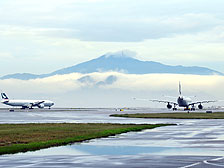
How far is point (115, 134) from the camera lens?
148 ft

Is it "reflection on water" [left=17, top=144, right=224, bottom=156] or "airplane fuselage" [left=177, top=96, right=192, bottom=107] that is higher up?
"airplane fuselage" [left=177, top=96, right=192, bottom=107]

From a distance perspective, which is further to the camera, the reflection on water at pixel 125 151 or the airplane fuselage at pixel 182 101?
the airplane fuselage at pixel 182 101

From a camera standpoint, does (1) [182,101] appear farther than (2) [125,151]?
Yes

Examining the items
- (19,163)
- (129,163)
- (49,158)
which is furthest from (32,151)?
(129,163)

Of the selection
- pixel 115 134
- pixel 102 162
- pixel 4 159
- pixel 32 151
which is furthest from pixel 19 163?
pixel 115 134

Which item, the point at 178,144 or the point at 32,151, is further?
the point at 178,144

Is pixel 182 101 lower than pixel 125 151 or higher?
higher

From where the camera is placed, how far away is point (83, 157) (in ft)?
83.4

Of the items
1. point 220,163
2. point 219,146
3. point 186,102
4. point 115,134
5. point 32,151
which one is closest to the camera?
point 220,163

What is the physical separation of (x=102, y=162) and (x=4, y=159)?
16.6ft

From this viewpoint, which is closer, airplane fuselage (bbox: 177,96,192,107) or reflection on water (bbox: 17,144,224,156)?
reflection on water (bbox: 17,144,224,156)

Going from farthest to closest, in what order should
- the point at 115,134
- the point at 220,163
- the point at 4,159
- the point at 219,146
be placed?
the point at 115,134, the point at 219,146, the point at 4,159, the point at 220,163

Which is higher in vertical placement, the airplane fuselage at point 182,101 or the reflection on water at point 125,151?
the airplane fuselage at point 182,101

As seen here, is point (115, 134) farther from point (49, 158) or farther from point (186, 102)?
point (186, 102)
